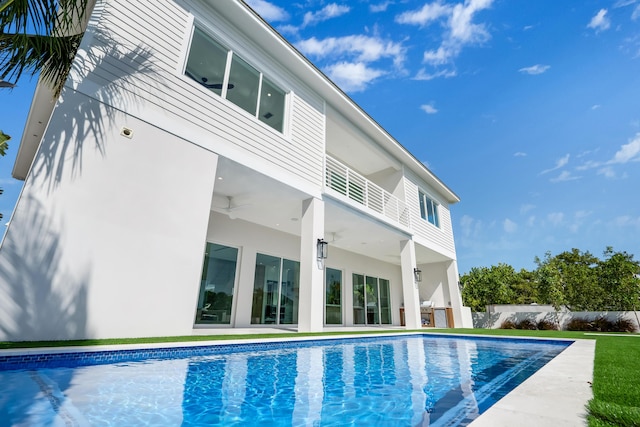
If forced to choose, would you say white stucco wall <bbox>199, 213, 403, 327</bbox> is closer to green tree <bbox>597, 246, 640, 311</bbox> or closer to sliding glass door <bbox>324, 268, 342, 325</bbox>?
sliding glass door <bbox>324, 268, 342, 325</bbox>

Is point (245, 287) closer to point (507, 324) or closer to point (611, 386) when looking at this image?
point (611, 386)

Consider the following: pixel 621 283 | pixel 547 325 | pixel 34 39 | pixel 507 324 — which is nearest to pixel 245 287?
pixel 34 39

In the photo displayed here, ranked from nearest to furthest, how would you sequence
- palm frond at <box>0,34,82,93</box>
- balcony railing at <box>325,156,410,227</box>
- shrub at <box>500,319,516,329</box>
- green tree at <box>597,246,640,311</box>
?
palm frond at <box>0,34,82,93</box>, balcony railing at <box>325,156,410,227</box>, green tree at <box>597,246,640,311</box>, shrub at <box>500,319,516,329</box>

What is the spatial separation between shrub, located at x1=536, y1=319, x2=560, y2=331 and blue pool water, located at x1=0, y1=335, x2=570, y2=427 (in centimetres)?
1152

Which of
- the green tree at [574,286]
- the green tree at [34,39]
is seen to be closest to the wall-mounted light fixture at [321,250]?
the green tree at [34,39]

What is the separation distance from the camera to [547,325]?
12.7 metres

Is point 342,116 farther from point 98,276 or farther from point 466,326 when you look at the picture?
point 466,326

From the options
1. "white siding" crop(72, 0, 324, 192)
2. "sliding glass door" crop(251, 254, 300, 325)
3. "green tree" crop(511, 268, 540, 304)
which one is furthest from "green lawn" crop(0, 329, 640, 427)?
"green tree" crop(511, 268, 540, 304)

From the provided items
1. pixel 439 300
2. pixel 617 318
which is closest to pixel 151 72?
pixel 439 300

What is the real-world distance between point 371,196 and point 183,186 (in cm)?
639

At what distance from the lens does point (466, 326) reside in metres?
12.4

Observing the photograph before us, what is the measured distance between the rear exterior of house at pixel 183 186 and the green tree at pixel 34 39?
1.41ft

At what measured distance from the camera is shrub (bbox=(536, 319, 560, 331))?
496 inches

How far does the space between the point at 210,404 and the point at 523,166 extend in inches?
1963
